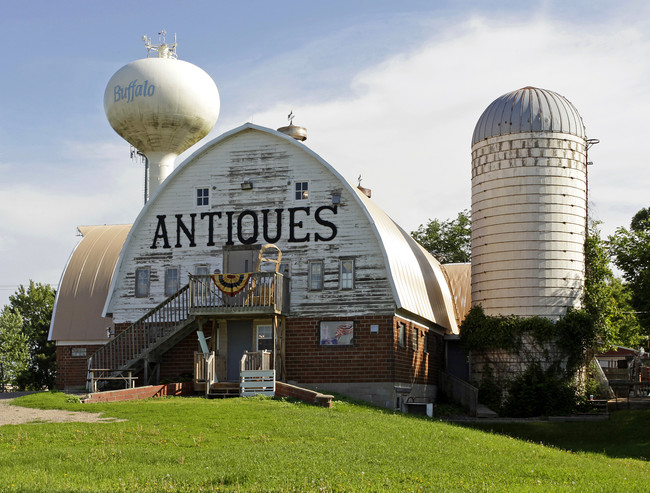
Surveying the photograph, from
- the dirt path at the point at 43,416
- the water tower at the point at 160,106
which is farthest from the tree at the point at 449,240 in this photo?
the dirt path at the point at 43,416

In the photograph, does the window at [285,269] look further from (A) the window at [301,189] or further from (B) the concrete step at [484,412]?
(B) the concrete step at [484,412]

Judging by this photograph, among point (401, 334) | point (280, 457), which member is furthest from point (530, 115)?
point (280, 457)

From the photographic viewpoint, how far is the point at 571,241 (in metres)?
34.3

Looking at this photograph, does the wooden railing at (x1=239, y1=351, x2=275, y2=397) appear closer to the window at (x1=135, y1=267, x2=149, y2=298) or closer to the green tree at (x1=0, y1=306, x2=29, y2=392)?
the window at (x1=135, y1=267, x2=149, y2=298)

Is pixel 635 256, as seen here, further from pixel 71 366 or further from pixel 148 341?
pixel 71 366

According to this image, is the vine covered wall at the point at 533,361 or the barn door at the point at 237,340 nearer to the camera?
the barn door at the point at 237,340

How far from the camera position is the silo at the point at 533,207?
34.0 meters

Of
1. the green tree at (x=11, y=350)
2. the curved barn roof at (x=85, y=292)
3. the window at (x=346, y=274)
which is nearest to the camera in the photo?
the window at (x=346, y=274)

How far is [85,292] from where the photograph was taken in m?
43.0

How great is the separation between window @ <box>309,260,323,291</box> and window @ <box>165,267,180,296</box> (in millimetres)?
5135

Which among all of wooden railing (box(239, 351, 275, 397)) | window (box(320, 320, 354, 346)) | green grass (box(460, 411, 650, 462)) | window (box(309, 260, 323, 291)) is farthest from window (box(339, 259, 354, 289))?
green grass (box(460, 411, 650, 462))

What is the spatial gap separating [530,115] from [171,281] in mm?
15193

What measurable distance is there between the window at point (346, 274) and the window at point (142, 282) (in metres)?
7.53

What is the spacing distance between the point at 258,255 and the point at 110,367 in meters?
6.66
